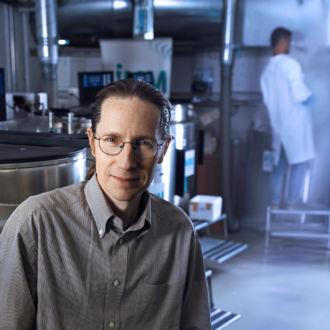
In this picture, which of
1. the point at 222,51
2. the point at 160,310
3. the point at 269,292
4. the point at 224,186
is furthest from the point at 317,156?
the point at 160,310

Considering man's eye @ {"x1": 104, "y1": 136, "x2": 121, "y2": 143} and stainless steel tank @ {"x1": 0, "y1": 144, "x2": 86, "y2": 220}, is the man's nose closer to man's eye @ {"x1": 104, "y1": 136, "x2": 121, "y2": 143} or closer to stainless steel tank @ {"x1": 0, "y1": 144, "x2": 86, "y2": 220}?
man's eye @ {"x1": 104, "y1": 136, "x2": 121, "y2": 143}

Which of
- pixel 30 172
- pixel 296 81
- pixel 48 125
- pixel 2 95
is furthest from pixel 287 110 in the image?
pixel 30 172

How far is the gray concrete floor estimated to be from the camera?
2.58 m

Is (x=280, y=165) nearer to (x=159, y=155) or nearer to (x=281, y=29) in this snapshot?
(x=281, y=29)

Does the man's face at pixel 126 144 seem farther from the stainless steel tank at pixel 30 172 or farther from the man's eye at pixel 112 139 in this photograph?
the stainless steel tank at pixel 30 172

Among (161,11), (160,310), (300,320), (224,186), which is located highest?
(161,11)

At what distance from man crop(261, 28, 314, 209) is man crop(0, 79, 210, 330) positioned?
3.10 m

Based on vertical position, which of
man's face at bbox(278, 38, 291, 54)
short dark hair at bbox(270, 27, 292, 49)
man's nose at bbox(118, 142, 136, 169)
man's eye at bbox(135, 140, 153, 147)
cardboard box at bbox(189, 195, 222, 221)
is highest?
short dark hair at bbox(270, 27, 292, 49)

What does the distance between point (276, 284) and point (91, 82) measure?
180 cm

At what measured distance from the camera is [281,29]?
3838 millimetres

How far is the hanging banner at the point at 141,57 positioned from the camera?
12.2 feet

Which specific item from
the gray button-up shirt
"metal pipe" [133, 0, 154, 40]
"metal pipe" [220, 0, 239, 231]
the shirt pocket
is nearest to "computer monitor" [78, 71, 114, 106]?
"metal pipe" [133, 0, 154, 40]

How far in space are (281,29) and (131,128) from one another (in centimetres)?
329

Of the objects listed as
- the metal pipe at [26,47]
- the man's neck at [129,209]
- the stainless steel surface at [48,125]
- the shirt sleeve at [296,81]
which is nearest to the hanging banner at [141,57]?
the metal pipe at [26,47]
